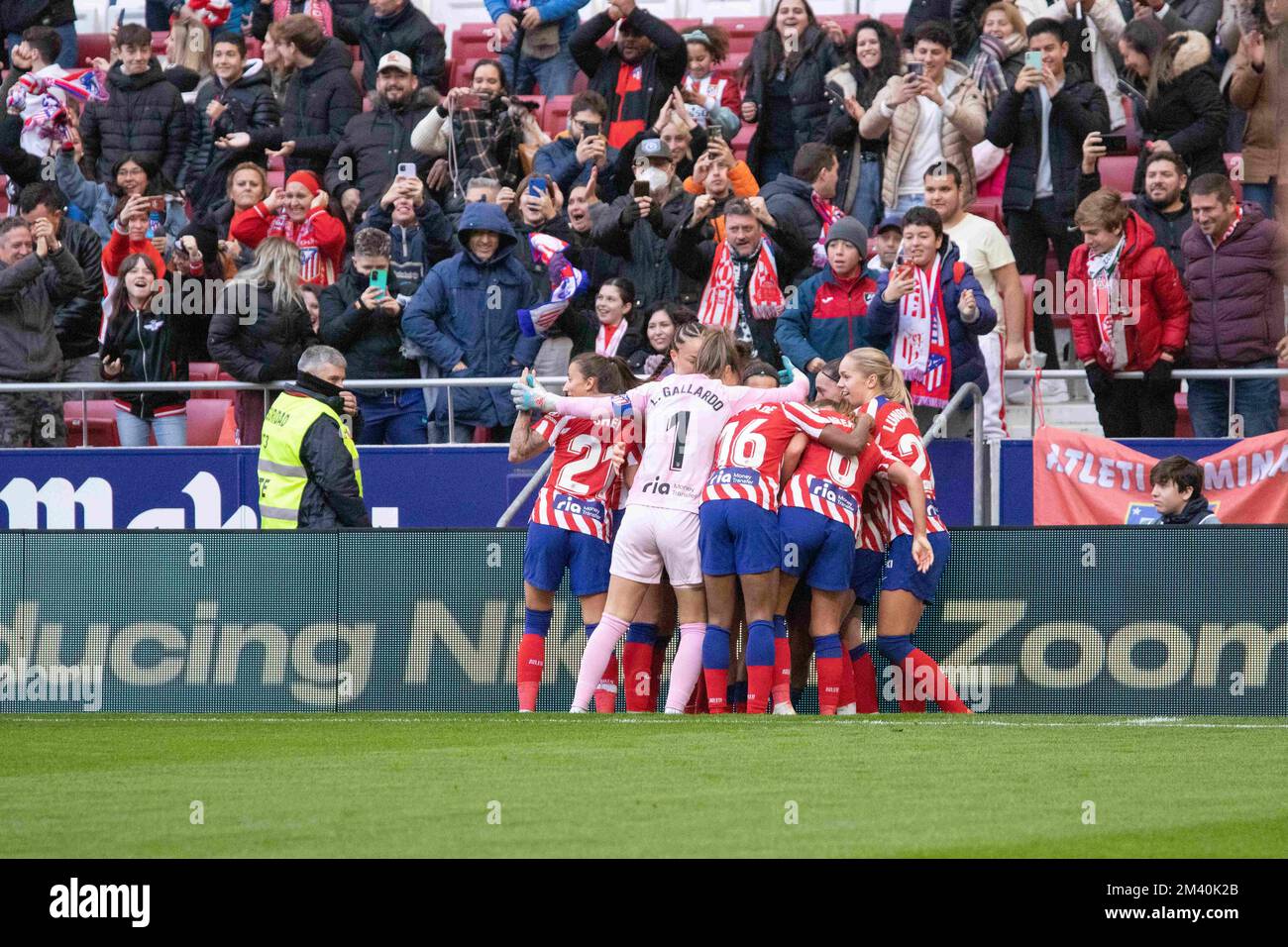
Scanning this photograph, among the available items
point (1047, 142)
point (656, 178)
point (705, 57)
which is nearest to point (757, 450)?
point (656, 178)

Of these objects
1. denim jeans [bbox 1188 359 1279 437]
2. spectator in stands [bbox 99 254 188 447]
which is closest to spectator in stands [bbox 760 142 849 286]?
denim jeans [bbox 1188 359 1279 437]

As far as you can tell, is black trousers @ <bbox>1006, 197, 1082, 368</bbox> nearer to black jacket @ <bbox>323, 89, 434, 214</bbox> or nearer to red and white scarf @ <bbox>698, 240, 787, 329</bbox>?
red and white scarf @ <bbox>698, 240, 787, 329</bbox>

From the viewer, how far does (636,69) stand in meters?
16.9

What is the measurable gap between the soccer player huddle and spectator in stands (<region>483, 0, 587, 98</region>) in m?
7.15

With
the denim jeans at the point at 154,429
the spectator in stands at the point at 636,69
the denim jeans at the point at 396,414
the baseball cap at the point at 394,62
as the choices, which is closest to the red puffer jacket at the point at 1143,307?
the spectator in stands at the point at 636,69

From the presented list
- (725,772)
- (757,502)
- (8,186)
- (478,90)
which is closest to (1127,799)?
(725,772)

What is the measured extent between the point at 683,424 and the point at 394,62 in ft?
21.8

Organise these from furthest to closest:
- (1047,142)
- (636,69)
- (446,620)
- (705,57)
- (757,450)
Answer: (705,57) < (636,69) < (1047,142) < (446,620) < (757,450)

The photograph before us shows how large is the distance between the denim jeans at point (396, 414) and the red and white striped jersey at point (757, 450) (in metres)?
4.27

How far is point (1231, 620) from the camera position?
1177 centimetres

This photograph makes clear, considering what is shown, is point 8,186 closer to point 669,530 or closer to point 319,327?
point 319,327

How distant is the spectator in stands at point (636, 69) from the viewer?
16594 mm

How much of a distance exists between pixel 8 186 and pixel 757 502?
10119 millimetres

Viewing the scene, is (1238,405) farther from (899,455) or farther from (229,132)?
(229,132)
